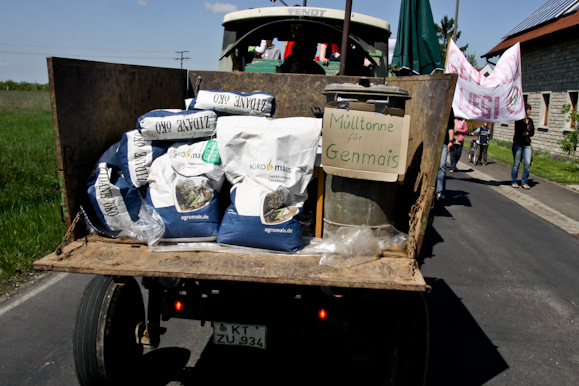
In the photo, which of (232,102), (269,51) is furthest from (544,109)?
(232,102)

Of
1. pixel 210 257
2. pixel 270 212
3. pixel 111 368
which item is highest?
pixel 270 212

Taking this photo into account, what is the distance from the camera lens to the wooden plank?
2566 millimetres

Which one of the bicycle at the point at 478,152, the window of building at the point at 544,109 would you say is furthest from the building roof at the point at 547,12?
the bicycle at the point at 478,152

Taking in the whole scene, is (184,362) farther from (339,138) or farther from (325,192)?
(339,138)

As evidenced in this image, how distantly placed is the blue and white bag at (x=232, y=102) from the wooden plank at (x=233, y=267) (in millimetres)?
1300

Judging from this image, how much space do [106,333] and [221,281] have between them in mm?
776

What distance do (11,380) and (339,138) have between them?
2824 millimetres

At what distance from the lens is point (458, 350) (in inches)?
166

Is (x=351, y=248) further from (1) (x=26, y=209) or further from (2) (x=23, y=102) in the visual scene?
(2) (x=23, y=102)

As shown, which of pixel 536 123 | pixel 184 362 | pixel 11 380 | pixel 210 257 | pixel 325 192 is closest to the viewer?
pixel 210 257

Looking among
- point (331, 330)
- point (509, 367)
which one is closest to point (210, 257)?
point (331, 330)

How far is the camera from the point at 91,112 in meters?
3.33

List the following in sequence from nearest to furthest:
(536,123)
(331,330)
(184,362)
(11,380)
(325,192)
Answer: (331,330), (325,192), (11,380), (184,362), (536,123)

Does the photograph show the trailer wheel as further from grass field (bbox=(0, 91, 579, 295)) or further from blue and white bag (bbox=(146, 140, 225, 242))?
grass field (bbox=(0, 91, 579, 295))
